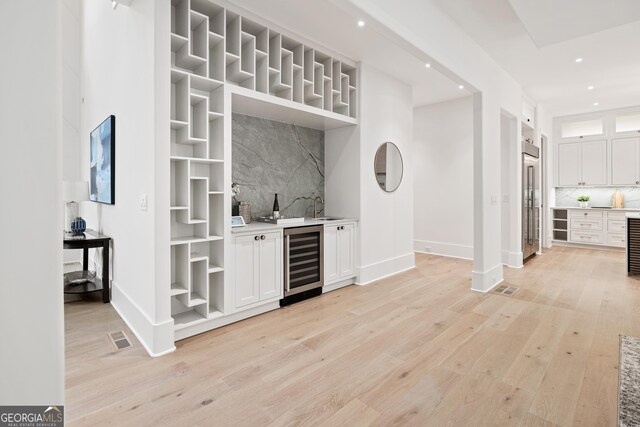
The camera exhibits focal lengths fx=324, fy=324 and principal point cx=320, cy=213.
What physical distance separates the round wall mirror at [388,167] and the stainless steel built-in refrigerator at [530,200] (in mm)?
2320

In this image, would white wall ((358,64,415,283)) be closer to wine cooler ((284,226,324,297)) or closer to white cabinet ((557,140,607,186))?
wine cooler ((284,226,324,297))

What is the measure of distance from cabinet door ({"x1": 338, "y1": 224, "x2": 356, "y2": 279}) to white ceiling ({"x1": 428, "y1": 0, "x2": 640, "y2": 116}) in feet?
8.33

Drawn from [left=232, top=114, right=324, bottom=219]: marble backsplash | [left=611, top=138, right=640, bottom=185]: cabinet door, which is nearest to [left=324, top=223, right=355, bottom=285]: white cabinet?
[left=232, top=114, right=324, bottom=219]: marble backsplash

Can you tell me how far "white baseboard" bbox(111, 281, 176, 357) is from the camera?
2.37 meters

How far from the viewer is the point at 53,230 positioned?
776 millimetres

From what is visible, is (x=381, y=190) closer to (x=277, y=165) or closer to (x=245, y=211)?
(x=277, y=165)

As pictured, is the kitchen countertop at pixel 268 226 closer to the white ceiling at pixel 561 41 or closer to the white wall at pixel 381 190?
the white wall at pixel 381 190

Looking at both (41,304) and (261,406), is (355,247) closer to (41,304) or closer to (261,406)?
(261,406)

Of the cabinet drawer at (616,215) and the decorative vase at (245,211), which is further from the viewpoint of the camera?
the cabinet drawer at (616,215)

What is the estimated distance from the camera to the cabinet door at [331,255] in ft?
12.5

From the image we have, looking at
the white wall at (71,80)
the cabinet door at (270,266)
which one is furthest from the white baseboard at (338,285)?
the white wall at (71,80)

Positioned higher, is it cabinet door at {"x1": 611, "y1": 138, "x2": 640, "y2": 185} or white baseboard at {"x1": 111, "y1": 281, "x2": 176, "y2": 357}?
cabinet door at {"x1": 611, "y1": 138, "x2": 640, "y2": 185}

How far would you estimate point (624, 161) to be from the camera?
6539 millimetres

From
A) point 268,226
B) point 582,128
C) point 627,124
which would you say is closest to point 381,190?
point 268,226
